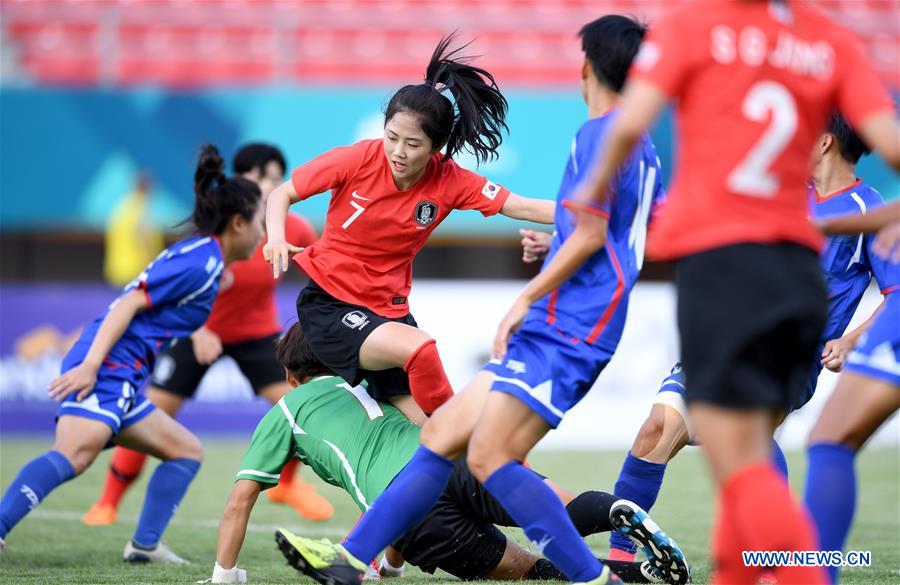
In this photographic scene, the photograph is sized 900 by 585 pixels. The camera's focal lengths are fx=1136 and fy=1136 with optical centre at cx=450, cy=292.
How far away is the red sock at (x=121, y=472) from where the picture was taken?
20.4 feet

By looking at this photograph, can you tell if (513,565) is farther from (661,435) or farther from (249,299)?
(249,299)

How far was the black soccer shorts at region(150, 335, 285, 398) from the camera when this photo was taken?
6.95 m

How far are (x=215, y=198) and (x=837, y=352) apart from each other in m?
2.89

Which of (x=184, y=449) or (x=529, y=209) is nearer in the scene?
(x=529, y=209)

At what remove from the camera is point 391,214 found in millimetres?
4520

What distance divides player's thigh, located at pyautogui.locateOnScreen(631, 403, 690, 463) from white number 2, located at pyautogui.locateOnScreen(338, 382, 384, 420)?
1020mm

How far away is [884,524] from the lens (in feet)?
20.3

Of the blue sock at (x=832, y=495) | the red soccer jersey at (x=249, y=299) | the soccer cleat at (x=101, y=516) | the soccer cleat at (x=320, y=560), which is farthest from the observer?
the red soccer jersey at (x=249, y=299)

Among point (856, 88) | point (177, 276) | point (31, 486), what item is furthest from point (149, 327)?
point (856, 88)

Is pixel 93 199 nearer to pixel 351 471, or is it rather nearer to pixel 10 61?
pixel 10 61

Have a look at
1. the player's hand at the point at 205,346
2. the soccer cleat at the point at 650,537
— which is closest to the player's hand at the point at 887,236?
the soccer cleat at the point at 650,537

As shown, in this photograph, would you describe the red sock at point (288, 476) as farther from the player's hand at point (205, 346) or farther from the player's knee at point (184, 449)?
the player's knee at point (184, 449)

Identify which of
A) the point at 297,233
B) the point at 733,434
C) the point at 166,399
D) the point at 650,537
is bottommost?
the point at 166,399

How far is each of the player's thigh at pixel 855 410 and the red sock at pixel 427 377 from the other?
5.07 ft
